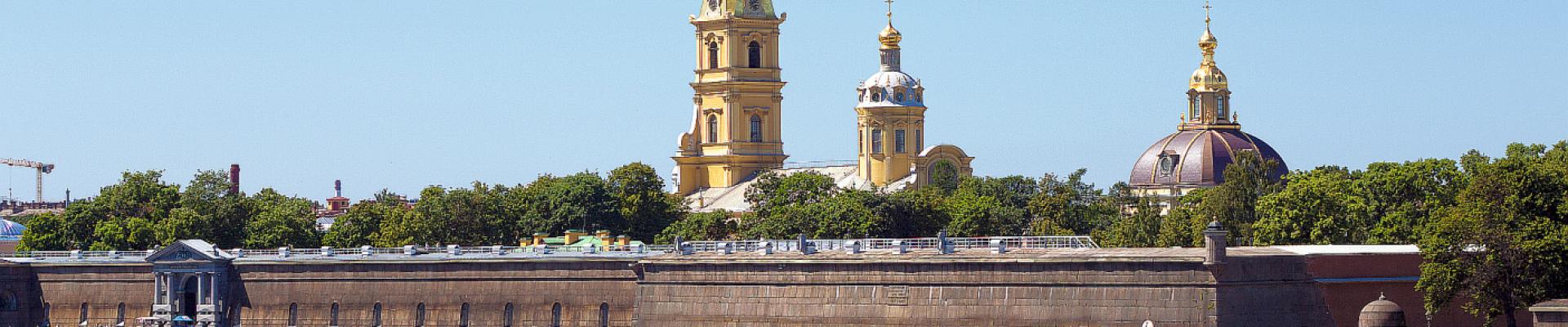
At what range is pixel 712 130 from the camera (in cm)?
15112

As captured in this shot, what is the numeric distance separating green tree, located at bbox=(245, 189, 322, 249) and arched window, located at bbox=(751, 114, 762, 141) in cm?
2799

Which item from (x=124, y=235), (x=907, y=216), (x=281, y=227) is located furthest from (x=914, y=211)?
(x=124, y=235)

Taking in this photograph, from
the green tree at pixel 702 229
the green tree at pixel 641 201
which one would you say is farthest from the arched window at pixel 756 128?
the green tree at pixel 702 229

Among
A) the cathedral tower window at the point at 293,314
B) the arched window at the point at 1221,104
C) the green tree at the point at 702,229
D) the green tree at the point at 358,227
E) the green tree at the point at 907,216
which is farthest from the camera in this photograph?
the arched window at the point at 1221,104

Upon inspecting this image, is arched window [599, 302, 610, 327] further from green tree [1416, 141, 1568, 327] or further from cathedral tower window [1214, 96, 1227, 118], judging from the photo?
cathedral tower window [1214, 96, 1227, 118]

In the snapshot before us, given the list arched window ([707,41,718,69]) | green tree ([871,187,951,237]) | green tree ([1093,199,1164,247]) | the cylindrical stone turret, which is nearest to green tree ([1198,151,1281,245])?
green tree ([1093,199,1164,247])

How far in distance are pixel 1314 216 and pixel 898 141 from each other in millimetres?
50524

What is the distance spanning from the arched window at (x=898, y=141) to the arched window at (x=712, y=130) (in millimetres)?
11290

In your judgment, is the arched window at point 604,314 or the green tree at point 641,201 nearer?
the arched window at point 604,314

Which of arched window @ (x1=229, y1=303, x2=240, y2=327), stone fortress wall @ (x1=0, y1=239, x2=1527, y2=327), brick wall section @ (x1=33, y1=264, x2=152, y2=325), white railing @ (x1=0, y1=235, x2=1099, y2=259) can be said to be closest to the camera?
stone fortress wall @ (x1=0, y1=239, x2=1527, y2=327)

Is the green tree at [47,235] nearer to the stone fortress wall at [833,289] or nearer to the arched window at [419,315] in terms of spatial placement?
the stone fortress wall at [833,289]

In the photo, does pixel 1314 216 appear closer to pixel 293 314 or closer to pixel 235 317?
pixel 293 314

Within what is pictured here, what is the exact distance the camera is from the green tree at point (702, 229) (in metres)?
119

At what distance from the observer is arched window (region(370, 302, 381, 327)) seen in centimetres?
9381
